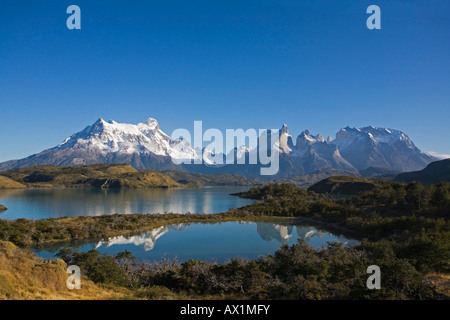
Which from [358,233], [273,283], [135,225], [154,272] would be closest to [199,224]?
[135,225]

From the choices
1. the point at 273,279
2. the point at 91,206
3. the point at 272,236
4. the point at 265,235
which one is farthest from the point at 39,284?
the point at 91,206

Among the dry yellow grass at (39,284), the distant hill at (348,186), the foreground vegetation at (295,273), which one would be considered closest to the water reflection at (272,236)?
the foreground vegetation at (295,273)

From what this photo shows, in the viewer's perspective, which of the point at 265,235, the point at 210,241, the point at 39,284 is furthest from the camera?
the point at 265,235

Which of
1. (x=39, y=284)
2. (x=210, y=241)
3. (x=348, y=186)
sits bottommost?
(x=210, y=241)

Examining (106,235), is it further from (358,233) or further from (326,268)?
(358,233)

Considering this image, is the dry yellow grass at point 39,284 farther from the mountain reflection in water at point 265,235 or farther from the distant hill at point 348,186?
the distant hill at point 348,186

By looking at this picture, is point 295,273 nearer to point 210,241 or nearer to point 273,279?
point 273,279
